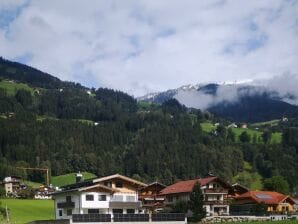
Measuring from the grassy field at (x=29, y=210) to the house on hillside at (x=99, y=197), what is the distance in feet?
47.9

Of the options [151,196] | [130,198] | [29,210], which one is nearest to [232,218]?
[130,198]

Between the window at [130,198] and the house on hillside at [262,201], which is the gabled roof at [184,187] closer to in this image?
the house on hillside at [262,201]

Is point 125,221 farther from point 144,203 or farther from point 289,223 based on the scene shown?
point 144,203

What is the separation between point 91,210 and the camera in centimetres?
8050

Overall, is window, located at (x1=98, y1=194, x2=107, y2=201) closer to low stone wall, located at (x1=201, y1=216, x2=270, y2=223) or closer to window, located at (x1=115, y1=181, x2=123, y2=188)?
window, located at (x1=115, y1=181, x2=123, y2=188)

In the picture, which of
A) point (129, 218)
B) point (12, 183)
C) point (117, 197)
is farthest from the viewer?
point (12, 183)

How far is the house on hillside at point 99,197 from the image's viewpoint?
262ft

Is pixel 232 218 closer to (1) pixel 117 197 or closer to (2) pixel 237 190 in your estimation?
(1) pixel 117 197

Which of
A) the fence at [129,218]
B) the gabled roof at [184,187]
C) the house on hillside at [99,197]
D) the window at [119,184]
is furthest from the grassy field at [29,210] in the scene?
the fence at [129,218]

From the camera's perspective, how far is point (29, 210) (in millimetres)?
108312

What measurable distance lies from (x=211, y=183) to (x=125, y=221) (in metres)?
42.5

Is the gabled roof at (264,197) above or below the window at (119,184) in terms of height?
below

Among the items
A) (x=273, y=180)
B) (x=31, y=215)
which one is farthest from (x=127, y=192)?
(x=273, y=180)

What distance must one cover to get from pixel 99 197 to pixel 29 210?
32504mm
